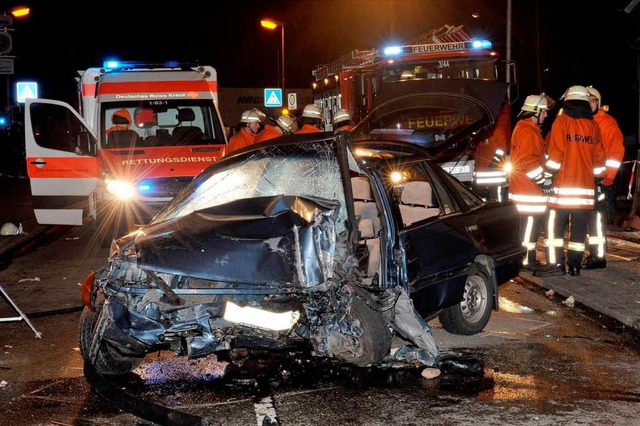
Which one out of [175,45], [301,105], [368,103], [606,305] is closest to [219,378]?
[606,305]

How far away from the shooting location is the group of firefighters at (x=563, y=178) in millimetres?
9469

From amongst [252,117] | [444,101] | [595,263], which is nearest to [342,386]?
[595,263]

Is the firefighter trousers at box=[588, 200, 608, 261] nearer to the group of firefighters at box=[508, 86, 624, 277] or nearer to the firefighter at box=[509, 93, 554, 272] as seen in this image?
the group of firefighters at box=[508, 86, 624, 277]

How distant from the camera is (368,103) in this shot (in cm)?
1603

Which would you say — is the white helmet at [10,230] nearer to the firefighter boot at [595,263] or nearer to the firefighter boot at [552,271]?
the firefighter boot at [552,271]

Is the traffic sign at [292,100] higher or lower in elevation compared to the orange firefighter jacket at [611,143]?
higher

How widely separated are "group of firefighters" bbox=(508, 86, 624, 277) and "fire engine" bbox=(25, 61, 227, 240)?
15.2 ft

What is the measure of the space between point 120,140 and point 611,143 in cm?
677

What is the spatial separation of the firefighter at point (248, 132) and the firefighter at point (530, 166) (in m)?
3.74

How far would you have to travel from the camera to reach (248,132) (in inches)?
472

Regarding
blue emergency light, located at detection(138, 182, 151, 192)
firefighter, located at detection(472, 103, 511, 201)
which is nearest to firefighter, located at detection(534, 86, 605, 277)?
firefighter, located at detection(472, 103, 511, 201)

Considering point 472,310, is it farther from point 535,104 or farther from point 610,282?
point 535,104

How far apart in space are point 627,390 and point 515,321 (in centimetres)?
212

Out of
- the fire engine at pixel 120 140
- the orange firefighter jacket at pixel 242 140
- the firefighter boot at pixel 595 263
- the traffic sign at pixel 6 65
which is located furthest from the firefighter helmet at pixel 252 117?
the firefighter boot at pixel 595 263
